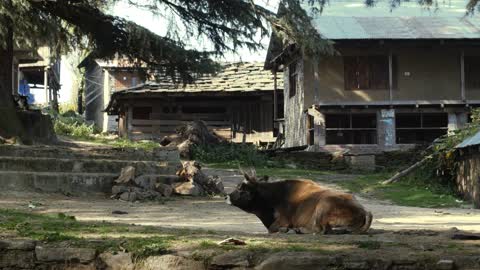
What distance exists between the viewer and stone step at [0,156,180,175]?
1557cm

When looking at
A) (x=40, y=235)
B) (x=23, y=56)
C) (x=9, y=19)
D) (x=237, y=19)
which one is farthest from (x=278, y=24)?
(x=23, y=56)

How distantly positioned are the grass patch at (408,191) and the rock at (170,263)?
12.0 m

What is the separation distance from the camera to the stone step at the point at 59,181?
14812 millimetres

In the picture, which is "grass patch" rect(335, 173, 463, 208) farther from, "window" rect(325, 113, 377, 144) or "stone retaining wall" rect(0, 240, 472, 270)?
"stone retaining wall" rect(0, 240, 472, 270)

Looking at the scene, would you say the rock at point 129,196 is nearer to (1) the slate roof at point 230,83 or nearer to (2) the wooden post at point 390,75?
(2) the wooden post at point 390,75

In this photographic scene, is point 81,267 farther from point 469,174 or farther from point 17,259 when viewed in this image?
point 469,174

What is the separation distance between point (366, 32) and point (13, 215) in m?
20.9

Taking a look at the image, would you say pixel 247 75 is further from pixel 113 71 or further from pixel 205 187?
pixel 205 187

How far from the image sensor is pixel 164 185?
15.9m

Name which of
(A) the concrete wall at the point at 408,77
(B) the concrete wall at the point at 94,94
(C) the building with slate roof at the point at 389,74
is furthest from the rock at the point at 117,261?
(B) the concrete wall at the point at 94,94

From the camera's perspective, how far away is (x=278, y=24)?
15.1 metres

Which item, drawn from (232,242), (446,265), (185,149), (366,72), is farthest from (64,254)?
(366,72)

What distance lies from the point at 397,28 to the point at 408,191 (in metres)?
10.8

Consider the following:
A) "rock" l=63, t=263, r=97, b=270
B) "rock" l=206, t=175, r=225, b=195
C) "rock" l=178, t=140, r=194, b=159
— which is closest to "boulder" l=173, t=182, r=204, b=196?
"rock" l=206, t=175, r=225, b=195
